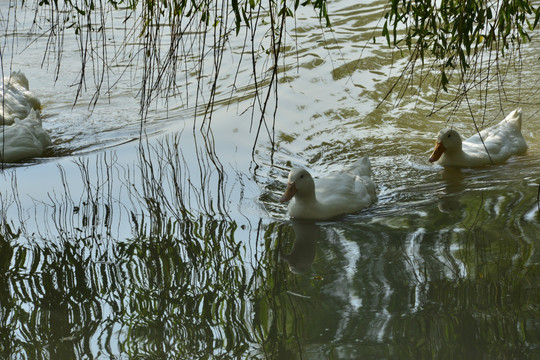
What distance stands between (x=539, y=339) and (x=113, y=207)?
3488 mm

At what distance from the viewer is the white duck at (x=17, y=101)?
8.86m

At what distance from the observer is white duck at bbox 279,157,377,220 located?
611 centimetres

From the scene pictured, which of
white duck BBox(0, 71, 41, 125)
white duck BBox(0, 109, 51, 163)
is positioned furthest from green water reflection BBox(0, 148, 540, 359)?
white duck BBox(0, 71, 41, 125)

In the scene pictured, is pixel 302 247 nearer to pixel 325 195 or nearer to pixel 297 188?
pixel 297 188

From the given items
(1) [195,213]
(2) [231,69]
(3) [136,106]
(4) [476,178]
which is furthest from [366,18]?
(1) [195,213]

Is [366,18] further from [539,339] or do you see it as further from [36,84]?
[539,339]

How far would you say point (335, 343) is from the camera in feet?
13.5

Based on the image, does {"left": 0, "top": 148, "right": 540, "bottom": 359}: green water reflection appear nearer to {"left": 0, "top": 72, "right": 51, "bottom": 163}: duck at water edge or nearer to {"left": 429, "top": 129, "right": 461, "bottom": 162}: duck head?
{"left": 429, "top": 129, "right": 461, "bottom": 162}: duck head

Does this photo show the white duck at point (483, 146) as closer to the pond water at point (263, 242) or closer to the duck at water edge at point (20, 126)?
the pond water at point (263, 242)

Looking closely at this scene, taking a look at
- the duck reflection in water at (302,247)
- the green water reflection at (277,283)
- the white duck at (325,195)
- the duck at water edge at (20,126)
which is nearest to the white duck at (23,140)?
the duck at water edge at (20,126)

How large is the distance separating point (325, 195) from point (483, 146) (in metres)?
2.19

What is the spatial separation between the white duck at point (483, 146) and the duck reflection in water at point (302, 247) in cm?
190

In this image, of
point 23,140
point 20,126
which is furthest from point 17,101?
point 23,140

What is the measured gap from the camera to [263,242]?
5621 millimetres
